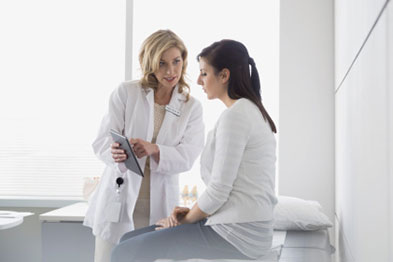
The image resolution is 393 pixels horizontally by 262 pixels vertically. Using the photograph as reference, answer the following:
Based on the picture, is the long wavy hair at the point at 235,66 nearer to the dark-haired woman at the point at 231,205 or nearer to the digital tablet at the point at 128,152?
the dark-haired woman at the point at 231,205

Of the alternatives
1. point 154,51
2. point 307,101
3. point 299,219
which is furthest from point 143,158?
point 307,101

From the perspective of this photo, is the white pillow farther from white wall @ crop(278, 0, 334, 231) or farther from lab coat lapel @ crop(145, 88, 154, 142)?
lab coat lapel @ crop(145, 88, 154, 142)

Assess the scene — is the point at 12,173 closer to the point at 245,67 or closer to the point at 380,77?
the point at 245,67

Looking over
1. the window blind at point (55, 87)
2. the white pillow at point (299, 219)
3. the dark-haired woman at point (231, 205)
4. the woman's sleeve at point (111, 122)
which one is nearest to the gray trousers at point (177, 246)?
the dark-haired woman at point (231, 205)

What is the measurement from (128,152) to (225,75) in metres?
0.58

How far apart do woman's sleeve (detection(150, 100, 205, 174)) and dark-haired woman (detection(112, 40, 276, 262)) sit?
455 millimetres

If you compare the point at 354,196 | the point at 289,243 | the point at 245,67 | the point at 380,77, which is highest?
the point at 245,67

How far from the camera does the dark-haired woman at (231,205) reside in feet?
5.81

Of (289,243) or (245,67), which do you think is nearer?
(245,67)

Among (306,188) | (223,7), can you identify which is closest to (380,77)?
(306,188)

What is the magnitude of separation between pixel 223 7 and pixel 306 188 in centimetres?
165

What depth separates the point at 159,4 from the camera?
425cm

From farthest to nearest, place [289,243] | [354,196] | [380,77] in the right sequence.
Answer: [289,243] → [354,196] → [380,77]

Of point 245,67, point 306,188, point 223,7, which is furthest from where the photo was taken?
point 223,7
